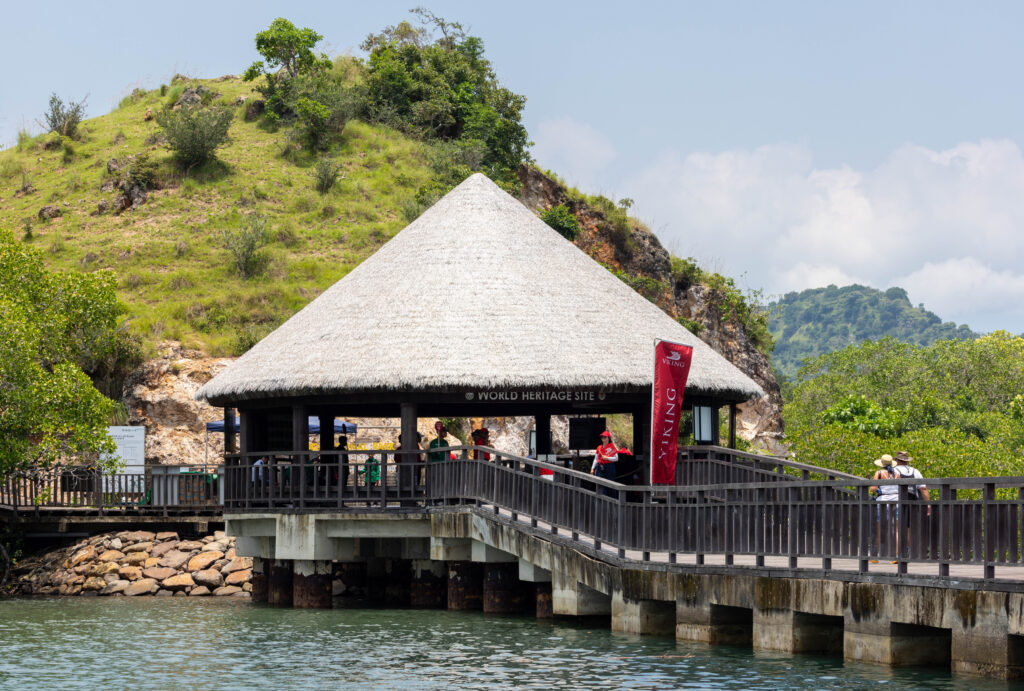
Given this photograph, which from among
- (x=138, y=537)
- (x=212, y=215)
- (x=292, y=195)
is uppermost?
(x=292, y=195)

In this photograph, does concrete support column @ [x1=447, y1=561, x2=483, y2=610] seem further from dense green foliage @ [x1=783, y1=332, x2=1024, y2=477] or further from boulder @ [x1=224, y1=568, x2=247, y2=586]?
dense green foliage @ [x1=783, y1=332, x2=1024, y2=477]

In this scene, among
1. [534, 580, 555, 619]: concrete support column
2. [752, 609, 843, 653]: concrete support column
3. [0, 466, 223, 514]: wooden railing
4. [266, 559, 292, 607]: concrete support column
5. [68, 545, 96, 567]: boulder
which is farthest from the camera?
[0, 466, 223, 514]: wooden railing

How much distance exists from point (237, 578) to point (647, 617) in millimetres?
15159

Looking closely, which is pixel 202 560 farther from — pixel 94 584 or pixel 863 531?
pixel 863 531

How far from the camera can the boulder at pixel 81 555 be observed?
3541 centimetres

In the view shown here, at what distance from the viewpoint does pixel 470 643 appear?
23.0m

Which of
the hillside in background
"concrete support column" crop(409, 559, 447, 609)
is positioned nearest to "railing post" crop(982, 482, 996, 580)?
"concrete support column" crop(409, 559, 447, 609)

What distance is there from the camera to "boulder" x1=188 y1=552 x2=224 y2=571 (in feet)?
113

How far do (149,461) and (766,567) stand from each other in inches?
1304

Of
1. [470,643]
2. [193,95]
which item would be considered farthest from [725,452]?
[193,95]

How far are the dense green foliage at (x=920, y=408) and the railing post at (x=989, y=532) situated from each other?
19.9m

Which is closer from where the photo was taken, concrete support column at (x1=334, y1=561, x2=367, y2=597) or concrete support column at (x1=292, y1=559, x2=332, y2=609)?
concrete support column at (x1=292, y1=559, x2=332, y2=609)

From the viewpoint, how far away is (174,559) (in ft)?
114

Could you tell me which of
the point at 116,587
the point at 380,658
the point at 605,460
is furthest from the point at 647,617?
the point at 116,587
